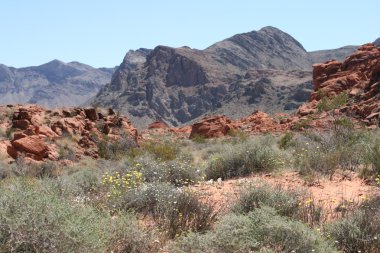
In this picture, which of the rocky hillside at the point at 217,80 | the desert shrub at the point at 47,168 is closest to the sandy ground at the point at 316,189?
the desert shrub at the point at 47,168

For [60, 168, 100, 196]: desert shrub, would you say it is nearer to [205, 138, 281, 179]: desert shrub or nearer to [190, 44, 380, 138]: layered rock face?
[205, 138, 281, 179]: desert shrub

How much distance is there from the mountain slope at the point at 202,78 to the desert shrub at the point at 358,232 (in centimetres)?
10346

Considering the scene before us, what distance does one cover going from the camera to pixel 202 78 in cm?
15100

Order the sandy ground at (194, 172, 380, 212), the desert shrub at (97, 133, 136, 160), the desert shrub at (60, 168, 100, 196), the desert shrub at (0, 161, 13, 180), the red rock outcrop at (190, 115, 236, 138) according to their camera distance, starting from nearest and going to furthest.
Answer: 1. the sandy ground at (194, 172, 380, 212)
2. the desert shrub at (60, 168, 100, 196)
3. the desert shrub at (0, 161, 13, 180)
4. the desert shrub at (97, 133, 136, 160)
5. the red rock outcrop at (190, 115, 236, 138)

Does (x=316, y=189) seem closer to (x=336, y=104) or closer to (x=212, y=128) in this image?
(x=336, y=104)

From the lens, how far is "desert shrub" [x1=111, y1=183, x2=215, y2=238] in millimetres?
6020

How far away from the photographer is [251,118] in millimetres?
40781

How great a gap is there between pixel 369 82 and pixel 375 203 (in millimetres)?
26131

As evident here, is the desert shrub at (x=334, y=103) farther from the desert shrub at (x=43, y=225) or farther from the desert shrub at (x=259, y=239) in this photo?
the desert shrub at (x=43, y=225)

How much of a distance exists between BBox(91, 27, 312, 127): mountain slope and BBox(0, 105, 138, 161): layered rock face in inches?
3324

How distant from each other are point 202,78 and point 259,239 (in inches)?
5788

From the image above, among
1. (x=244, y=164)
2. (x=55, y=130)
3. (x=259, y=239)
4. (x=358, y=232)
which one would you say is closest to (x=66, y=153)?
(x=55, y=130)

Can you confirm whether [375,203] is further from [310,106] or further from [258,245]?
[310,106]

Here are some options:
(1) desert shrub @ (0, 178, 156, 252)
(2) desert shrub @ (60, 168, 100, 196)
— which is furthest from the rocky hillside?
(1) desert shrub @ (0, 178, 156, 252)
